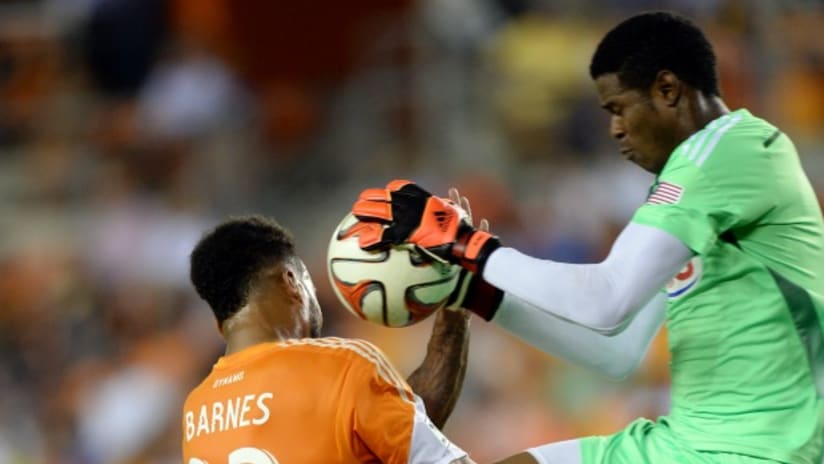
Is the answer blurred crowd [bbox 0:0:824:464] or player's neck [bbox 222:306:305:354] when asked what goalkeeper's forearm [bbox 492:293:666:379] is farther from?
blurred crowd [bbox 0:0:824:464]

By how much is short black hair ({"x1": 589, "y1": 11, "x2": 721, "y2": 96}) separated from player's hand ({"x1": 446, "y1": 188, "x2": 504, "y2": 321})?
23.4 inches

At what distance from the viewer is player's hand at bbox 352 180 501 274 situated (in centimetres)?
396

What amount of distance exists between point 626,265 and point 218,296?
1133mm

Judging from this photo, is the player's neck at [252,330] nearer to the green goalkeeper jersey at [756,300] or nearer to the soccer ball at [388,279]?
the soccer ball at [388,279]

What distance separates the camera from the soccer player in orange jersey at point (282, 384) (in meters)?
3.93

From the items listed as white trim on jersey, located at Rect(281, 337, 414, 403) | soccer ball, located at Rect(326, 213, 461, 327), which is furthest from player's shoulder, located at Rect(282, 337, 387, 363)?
soccer ball, located at Rect(326, 213, 461, 327)

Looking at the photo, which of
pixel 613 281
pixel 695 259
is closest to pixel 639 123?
pixel 695 259

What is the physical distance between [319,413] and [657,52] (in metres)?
1.27

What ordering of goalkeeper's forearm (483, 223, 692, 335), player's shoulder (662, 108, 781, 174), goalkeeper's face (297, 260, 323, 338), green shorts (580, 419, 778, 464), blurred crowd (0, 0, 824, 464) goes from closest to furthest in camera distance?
goalkeeper's forearm (483, 223, 692, 335), player's shoulder (662, 108, 781, 174), green shorts (580, 419, 778, 464), goalkeeper's face (297, 260, 323, 338), blurred crowd (0, 0, 824, 464)

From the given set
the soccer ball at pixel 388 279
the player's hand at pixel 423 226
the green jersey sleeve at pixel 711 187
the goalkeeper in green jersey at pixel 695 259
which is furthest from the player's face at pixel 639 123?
the soccer ball at pixel 388 279

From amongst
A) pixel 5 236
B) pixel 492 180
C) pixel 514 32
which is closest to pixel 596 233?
pixel 492 180

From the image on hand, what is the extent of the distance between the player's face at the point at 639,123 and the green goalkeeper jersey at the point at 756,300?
13 centimetres

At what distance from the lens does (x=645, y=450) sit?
13.6ft

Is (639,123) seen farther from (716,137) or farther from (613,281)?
(613,281)
